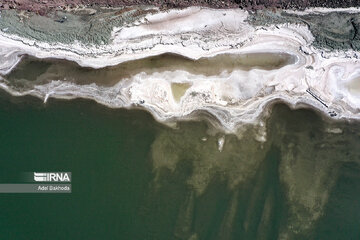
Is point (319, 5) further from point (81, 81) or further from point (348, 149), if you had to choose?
point (81, 81)

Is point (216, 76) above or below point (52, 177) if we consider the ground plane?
above

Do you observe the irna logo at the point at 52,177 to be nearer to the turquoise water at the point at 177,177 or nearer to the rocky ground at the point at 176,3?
the turquoise water at the point at 177,177

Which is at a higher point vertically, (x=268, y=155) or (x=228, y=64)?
(x=228, y=64)

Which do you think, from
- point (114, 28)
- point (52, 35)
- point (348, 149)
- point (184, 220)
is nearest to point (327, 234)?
point (348, 149)

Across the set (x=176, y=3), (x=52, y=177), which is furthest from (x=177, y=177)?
(x=176, y=3)

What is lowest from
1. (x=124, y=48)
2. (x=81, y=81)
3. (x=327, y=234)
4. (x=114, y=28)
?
(x=327, y=234)

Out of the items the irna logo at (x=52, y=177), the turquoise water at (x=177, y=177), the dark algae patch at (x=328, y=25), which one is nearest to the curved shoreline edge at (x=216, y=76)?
the dark algae patch at (x=328, y=25)

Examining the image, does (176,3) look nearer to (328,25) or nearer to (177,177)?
(328,25)
